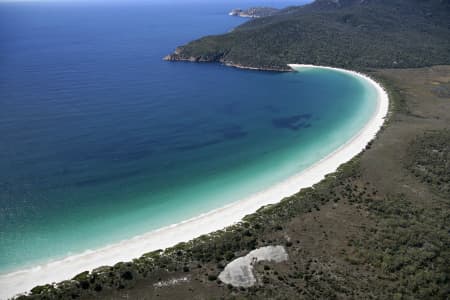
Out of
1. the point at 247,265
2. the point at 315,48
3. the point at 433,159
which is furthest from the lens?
the point at 315,48

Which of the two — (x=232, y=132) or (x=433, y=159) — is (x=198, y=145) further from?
(x=433, y=159)

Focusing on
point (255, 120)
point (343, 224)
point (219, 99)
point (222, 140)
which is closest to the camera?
point (343, 224)

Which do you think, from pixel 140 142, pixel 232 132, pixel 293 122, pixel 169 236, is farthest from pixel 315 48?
pixel 169 236

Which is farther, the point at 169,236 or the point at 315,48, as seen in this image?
the point at 315,48

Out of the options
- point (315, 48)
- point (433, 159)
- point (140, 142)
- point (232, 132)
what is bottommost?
point (433, 159)

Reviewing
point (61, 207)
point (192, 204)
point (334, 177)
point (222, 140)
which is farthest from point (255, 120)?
point (61, 207)

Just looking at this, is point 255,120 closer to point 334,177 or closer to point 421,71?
point 334,177

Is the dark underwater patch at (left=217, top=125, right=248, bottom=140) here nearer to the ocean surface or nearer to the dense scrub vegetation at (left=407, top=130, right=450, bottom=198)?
the ocean surface
